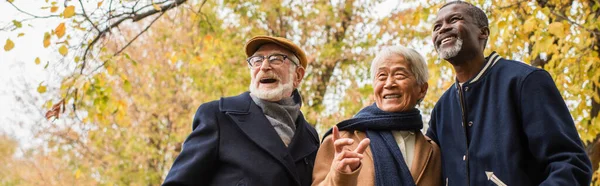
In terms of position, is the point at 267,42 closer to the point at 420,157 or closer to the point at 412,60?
the point at 412,60

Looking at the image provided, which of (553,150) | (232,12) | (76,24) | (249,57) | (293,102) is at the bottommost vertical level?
(553,150)

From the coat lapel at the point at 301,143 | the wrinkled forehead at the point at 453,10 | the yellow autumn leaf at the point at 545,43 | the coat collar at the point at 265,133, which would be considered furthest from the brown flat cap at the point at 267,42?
the yellow autumn leaf at the point at 545,43

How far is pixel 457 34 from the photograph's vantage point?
2744mm

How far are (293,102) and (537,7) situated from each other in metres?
2.82

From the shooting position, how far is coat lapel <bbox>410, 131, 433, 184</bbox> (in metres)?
2.87

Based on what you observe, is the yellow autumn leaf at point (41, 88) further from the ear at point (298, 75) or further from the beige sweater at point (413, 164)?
the beige sweater at point (413, 164)

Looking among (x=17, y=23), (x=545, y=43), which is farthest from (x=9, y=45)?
(x=545, y=43)

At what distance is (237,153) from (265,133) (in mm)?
194

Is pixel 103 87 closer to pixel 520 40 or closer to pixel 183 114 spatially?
pixel 520 40

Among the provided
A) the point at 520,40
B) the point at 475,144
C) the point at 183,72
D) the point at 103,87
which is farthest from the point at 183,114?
the point at 475,144

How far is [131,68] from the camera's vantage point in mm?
13961

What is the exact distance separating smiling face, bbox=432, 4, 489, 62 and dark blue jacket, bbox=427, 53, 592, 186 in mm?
108

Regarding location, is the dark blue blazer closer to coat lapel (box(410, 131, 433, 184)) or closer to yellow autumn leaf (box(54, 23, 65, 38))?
coat lapel (box(410, 131, 433, 184))

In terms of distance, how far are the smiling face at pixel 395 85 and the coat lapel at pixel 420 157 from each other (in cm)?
17
